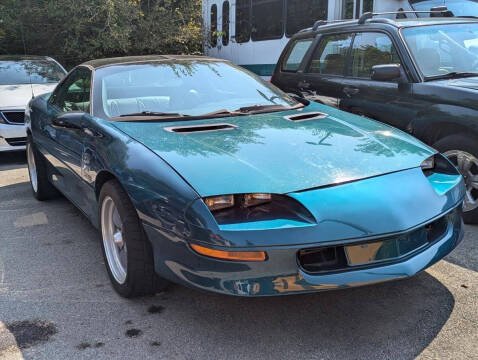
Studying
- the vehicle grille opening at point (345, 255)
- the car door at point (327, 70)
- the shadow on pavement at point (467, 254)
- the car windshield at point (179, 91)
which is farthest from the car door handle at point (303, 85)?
the vehicle grille opening at point (345, 255)

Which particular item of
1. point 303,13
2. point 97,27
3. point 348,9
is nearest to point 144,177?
point 348,9

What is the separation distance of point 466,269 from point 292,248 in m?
1.65

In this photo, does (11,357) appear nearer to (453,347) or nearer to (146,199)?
(146,199)

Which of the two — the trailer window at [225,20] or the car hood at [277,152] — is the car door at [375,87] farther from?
the trailer window at [225,20]

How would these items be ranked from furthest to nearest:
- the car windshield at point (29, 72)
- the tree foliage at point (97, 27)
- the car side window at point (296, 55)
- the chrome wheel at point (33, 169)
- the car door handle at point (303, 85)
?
the tree foliage at point (97, 27) → the car windshield at point (29, 72) → the car side window at point (296, 55) → the car door handle at point (303, 85) → the chrome wheel at point (33, 169)

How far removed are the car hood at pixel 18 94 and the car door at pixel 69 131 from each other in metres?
2.70

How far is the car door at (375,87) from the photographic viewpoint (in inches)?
180

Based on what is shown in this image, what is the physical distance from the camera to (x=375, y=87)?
4.87m

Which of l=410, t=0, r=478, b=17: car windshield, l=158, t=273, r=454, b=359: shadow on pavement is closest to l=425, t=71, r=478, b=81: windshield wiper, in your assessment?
l=158, t=273, r=454, b=359: shadow on pavement

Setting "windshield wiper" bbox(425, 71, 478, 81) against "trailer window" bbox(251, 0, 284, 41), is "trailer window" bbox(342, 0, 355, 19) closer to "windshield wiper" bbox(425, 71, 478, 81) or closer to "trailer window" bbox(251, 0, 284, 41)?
"trailer window" bbox(251, 0, 284, 41)

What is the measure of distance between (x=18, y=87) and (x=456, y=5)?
22.0ft

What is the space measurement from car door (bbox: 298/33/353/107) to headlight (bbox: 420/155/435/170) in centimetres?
237

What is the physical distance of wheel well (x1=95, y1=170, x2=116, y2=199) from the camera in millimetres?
3049

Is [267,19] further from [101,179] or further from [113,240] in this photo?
[113,240]
